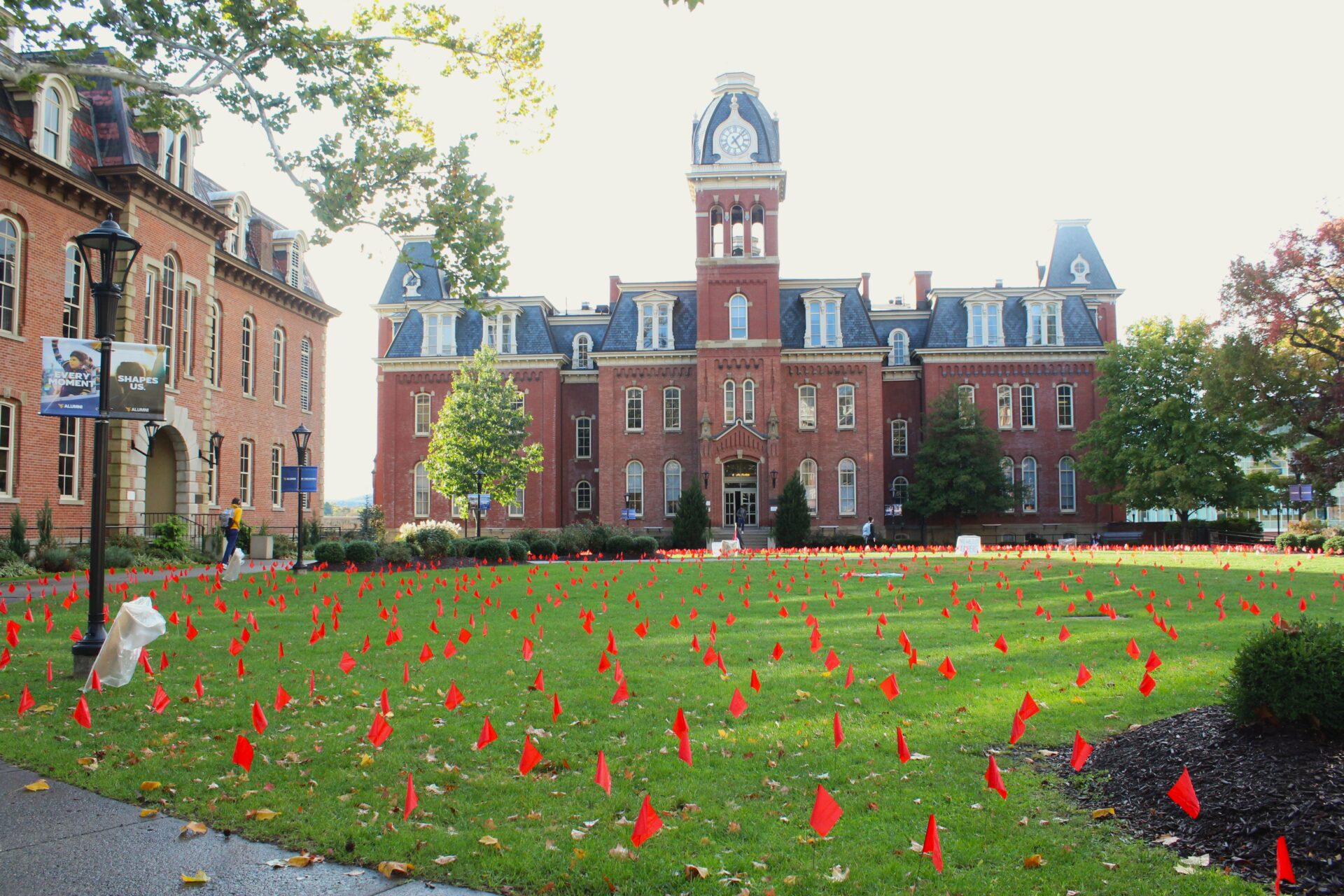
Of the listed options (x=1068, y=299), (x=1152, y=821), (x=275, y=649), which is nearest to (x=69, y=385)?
(x=275, y=649)

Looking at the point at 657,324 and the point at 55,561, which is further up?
the point at 657,324

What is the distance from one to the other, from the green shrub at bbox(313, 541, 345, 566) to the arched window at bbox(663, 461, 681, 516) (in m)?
27.4

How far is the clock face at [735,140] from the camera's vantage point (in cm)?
4762

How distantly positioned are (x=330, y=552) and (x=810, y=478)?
30.6m

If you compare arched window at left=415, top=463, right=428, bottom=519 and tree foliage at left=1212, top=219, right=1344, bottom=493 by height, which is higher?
tree foliage at left=1212, top=219, right=1344, bottom=493

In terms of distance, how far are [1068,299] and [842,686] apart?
49.5 metres

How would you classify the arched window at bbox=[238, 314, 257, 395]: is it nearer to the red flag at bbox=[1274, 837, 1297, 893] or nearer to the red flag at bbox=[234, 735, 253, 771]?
the red flag at bbox=[234, 735, 253, 771]

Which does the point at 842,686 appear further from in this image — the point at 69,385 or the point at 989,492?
the point at 989,492

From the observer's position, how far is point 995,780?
16.4 ft

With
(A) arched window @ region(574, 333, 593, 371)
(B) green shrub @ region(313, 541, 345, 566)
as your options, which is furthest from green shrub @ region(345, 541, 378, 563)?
(A) arched window @ region(574, 333, 593, 371)

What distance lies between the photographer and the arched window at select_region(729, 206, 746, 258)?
4812 centimetres

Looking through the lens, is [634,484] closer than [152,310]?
No

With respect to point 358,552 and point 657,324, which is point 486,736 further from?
point 657,324

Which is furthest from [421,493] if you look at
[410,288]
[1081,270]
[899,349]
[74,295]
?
[1081,270]
